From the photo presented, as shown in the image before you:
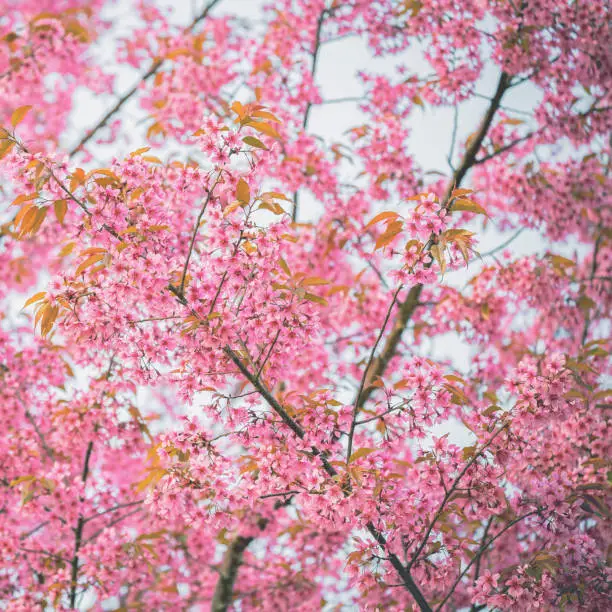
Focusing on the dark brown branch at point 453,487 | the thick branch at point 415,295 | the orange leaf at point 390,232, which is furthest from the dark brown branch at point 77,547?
the orange leaf at point 390,232

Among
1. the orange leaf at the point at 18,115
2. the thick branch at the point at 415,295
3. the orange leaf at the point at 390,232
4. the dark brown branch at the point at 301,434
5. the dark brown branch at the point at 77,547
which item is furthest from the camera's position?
the thick branch at the point at 415,295

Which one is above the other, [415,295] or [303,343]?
[415,295]

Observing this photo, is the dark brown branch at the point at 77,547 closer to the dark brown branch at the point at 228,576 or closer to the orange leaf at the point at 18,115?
the dark brown branch at the point at 228,576

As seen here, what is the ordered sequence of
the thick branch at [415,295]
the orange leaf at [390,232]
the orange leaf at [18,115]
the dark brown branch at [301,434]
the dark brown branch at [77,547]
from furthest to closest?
the thick branch at [415,295] → the dark brown branch at [77,547] → the orange leaf at [18,115] → the dark brown branch at [301,434] → the orange leaf at [390,232]

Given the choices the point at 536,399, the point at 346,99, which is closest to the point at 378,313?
the point at 346,99

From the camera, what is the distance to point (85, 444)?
15.1 feet

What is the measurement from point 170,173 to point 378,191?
8.85ft

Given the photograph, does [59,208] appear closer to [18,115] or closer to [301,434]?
[18,115]

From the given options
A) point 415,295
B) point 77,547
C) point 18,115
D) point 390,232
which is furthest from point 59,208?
point 415,295

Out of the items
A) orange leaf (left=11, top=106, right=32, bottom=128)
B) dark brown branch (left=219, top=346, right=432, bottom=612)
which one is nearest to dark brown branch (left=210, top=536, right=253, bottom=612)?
dark brown branch (left=219, top=346, right=432, bottom=612)

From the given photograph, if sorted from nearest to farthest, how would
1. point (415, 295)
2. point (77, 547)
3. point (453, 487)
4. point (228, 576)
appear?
point (453, 487), point (77, 547), point (228, 576), point (415, 295)

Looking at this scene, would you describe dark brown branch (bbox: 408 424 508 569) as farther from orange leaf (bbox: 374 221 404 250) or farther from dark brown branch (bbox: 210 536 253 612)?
dark brown branch (bbox: 210 536 253 612)

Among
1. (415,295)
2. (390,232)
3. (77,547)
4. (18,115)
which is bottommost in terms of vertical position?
(77,547)

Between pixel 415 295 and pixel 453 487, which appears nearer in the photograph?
pixel 453 487
